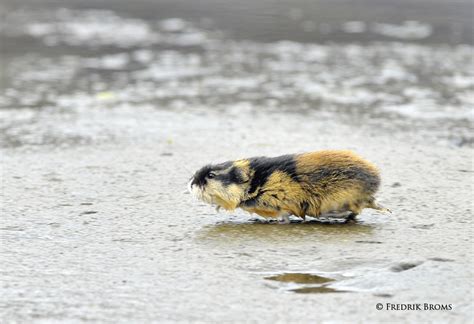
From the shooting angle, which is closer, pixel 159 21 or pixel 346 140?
pixel 346 140

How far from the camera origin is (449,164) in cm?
621

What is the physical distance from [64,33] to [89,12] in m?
1.78

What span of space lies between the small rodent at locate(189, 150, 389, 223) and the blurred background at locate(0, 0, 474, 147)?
2.50m

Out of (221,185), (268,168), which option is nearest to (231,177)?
(221,185)

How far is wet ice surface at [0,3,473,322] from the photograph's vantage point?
382 cm

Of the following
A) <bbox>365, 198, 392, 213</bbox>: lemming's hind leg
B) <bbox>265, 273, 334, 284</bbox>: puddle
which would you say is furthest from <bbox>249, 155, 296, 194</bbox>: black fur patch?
<bbox>265, 273, 334, 284</bbox>: puddle

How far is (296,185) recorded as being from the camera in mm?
4699

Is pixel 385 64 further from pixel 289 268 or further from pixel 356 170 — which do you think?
pixel 289 268

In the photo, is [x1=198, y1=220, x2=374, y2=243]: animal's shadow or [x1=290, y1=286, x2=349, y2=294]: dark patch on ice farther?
[x1=198, y1=220, x2=374, y2=243]: animal's shadow

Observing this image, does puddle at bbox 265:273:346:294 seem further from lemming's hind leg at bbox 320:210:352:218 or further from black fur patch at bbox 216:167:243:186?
black fur patch at bbox 216:167:243:186

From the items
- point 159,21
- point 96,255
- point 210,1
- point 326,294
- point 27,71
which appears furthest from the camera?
point 210,1

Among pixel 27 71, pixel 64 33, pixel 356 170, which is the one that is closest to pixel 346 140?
pixel 356 170

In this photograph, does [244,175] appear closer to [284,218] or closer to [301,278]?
Result: [284,218]

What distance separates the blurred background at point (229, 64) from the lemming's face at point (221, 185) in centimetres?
247
